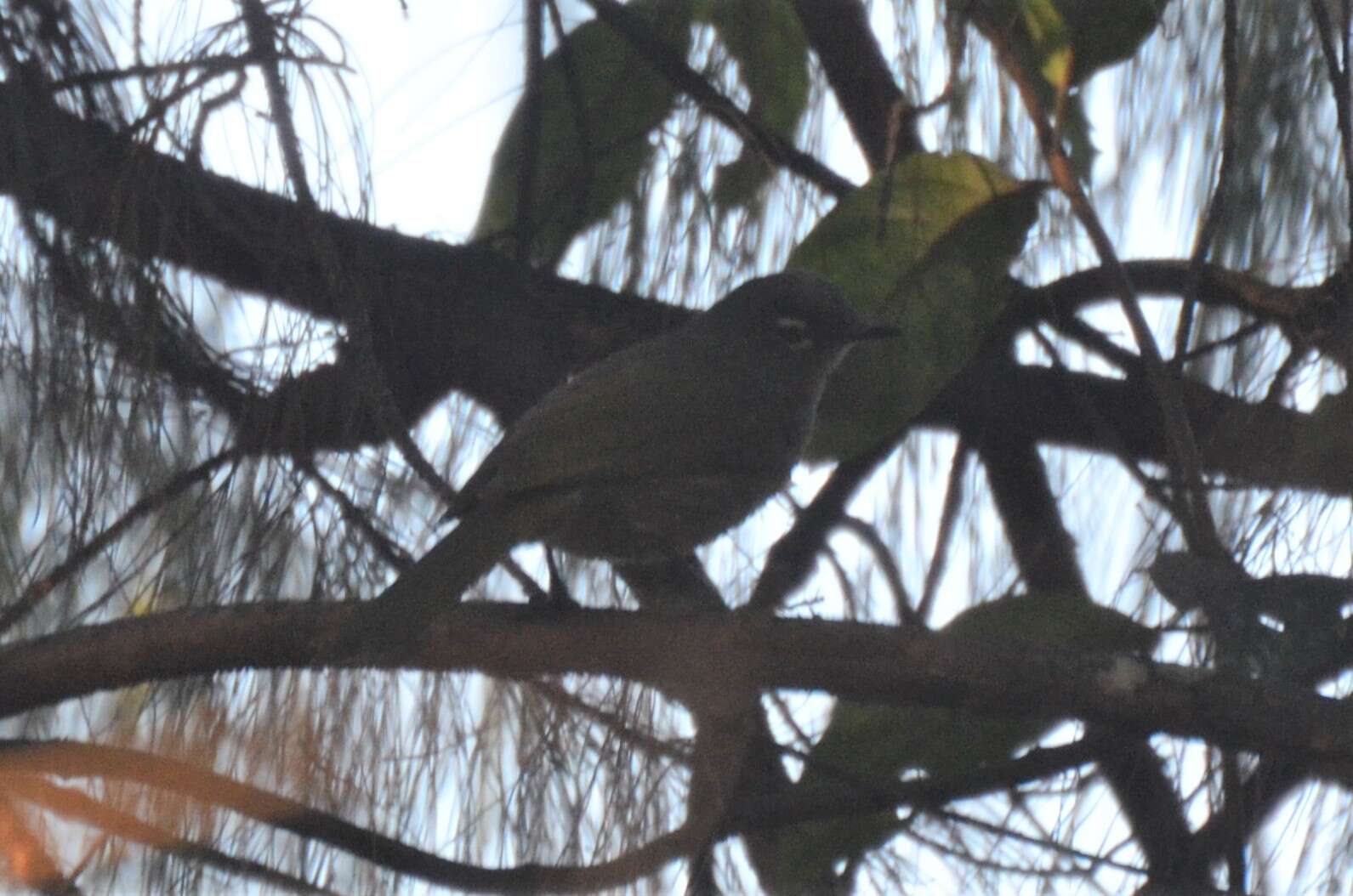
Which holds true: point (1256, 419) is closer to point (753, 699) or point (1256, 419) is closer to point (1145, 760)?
point (1145, 760)

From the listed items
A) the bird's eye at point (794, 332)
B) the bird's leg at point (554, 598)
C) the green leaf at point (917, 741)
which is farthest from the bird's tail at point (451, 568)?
the bird's eye at point (794, 332)

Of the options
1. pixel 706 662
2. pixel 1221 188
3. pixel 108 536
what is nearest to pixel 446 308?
pixel 108 536

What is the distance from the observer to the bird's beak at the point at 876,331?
4.04 m

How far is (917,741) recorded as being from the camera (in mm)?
3504

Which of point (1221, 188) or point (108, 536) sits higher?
point (1221, 188)

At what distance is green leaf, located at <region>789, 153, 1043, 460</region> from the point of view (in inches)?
157

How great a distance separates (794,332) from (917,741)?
1482mm

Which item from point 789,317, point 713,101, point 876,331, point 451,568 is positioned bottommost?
point 451,568

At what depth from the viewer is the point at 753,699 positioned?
3.33 metres

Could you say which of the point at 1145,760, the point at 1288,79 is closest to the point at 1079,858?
the point at 1145,760

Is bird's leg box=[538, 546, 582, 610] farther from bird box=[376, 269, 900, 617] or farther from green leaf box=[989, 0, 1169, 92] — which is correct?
green leaf box=[989, 0, 1169, 92]

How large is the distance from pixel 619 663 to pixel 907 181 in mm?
1411

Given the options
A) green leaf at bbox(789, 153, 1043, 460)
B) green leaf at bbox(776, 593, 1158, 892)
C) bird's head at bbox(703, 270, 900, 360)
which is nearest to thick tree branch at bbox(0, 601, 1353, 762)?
→ green leaf at bbox(776, 593, 1158, 892)

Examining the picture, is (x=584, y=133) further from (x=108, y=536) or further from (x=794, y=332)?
(x=108, y=536)
